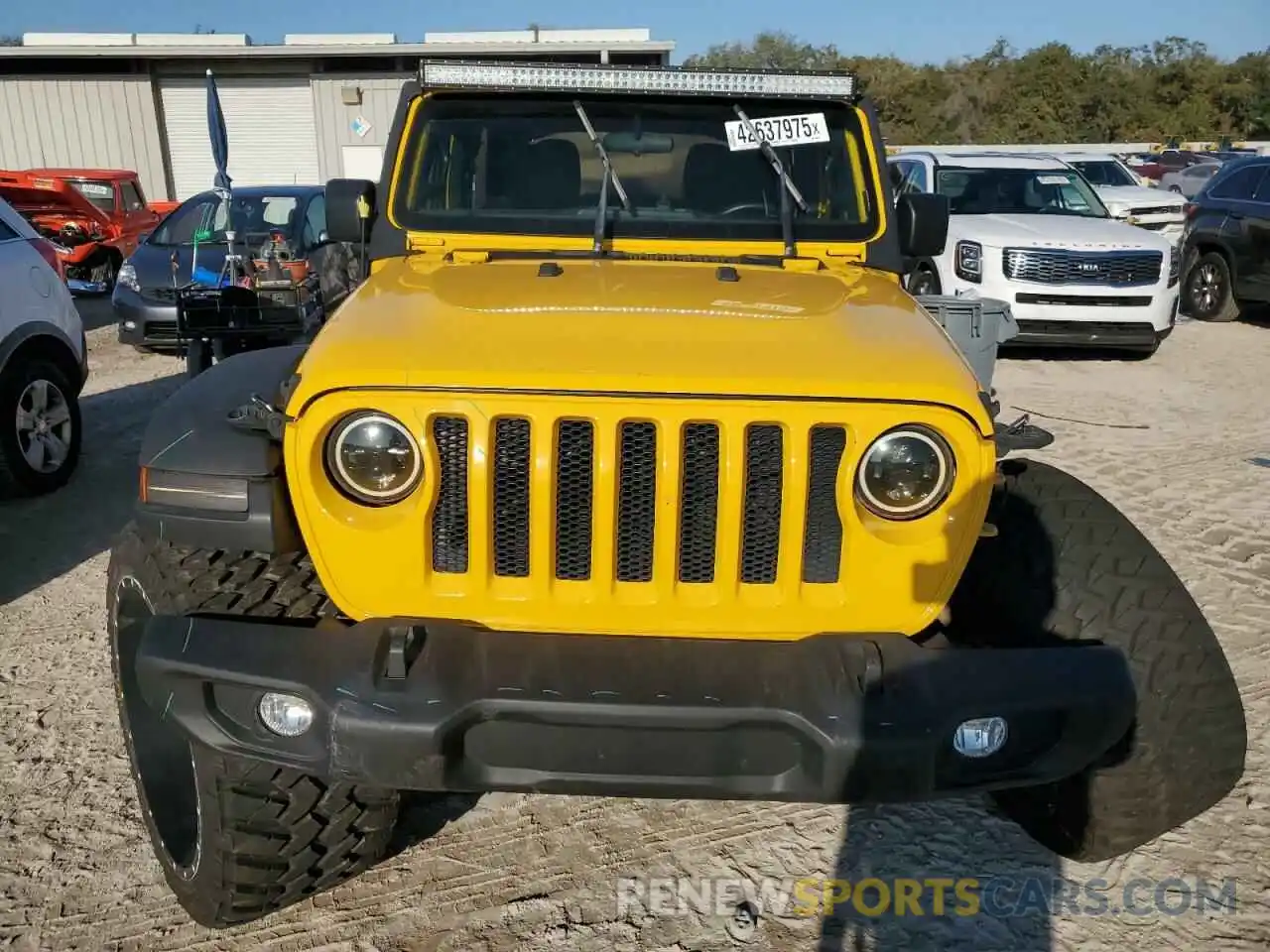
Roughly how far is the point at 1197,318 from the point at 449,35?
1903 centimetres

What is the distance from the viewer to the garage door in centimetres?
2452

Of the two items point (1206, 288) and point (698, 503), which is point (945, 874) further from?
point (1206, 288)

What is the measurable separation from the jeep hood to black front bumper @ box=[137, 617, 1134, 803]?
0.53m

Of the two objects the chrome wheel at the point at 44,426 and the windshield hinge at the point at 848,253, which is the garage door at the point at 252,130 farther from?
the windshield hinge at the point at 848,253


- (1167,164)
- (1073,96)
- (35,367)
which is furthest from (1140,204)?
(1073,96)

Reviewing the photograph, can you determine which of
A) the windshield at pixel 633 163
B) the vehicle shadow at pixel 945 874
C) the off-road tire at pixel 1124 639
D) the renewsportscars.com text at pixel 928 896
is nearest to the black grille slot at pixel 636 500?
the vehicle shadow at pixel 945 874

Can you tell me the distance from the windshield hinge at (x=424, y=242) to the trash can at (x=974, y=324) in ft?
7.12

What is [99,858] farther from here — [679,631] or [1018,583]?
[1018,583]

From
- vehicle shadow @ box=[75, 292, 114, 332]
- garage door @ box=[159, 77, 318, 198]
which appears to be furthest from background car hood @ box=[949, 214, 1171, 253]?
garage door @ box=[159, 77, 318, 198]

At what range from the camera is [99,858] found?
2.96 m

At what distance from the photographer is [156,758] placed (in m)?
2.93

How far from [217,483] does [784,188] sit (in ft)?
6.73

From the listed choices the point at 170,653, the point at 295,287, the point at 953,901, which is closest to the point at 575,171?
the point at 170,653

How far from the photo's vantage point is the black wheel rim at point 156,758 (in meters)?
2.71
